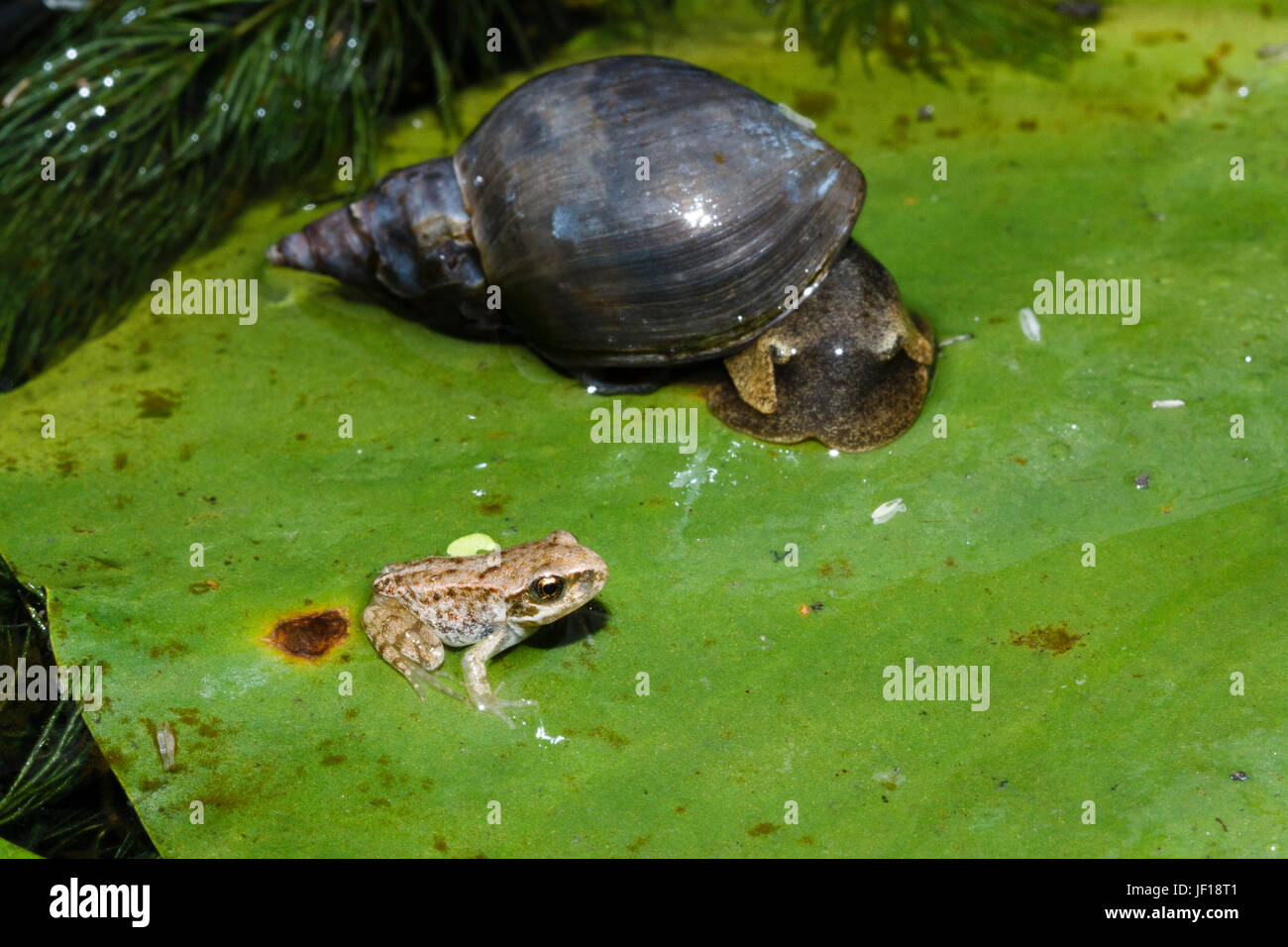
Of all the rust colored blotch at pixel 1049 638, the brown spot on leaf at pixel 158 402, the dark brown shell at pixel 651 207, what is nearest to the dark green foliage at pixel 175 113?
the brown spot on leaf at pixel 158 402

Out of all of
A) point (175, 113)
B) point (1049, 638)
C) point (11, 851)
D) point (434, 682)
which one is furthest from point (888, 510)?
point (175, 113)

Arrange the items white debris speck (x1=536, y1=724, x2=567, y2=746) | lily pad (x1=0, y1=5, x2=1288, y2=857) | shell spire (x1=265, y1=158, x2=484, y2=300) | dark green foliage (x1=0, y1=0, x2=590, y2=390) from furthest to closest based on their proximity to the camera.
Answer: dark green foliage (x1=0, y1=0, x2=590, y2=390), shell spire (x1=265, y1=158, x2=484, y2=300), white debris speck (x1=536, y1=724, x2=567, y2=746), lily pad (x1=0, y1=5, x2=1288, y2=857)

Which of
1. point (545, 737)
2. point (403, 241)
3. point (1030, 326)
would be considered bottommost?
point (545, 737)

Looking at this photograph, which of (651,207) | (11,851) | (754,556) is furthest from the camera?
(651,207)

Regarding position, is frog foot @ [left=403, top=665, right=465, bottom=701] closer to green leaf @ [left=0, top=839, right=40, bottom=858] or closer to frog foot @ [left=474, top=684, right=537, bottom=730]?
frog foot @ [left=474, top=684, right=537, bottom=730]

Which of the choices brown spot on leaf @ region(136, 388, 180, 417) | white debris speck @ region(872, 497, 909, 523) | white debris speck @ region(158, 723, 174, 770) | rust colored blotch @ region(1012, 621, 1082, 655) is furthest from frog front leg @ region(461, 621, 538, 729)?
brown spot on leaf @ region(136, 388, 180, 417)

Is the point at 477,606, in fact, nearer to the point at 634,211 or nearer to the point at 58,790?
the point at 58,790
